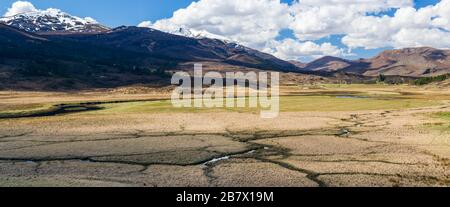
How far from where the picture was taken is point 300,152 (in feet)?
99.1

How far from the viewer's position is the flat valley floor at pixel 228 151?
22878 millimetres

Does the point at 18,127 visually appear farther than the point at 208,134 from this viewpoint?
Yes

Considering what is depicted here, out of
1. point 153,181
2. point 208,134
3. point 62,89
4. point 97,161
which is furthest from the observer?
point 62,89

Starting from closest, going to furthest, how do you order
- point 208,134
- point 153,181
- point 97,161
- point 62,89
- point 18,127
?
1. point 153,181
2. point 97,161
3. point 208,134
4. point 18,127
5. point 62,89

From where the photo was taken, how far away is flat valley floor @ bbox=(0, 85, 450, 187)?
22.9m

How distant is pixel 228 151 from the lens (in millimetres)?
30828

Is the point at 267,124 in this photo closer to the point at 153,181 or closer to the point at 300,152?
the point at 300,152

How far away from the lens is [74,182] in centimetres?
2194

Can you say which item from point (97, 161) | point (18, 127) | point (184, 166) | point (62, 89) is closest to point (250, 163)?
point (184, 166)
